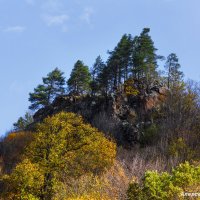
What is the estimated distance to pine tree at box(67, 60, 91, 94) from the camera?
Answer: 63375 millimetres

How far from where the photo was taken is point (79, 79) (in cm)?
6378

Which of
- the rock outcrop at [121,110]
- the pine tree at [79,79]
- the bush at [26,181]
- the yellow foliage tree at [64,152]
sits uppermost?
the pine tree at [79,79]

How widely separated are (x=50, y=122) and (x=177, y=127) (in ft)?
52.5

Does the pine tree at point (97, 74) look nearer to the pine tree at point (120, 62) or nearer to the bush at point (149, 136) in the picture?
the pine tree at point (120, 62)

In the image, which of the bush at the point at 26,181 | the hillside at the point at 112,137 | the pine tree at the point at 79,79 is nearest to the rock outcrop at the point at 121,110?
the hillside at the point at 112,137

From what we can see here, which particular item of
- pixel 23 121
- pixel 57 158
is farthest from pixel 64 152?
pixel 23 121

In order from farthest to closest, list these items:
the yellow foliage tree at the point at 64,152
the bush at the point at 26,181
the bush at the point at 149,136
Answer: the bush at the point at 149,136 → the yellow foliage tree at the point at 64,152 → the bush at the point at 26,181

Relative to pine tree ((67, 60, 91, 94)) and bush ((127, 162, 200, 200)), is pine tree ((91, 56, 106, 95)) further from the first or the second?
bush ((127, 162, 200, 200))

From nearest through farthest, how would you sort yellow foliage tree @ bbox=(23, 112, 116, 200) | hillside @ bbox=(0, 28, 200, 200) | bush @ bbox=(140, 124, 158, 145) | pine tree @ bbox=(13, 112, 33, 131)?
hillside @ bbox=(0, 28, 200, 200) < yellow foliage tree @ bbox=(23, 112, 116, 200) < bush @ bbox=(140, 124, 158, 145) < pine tree @ bbox=(13, 112, 33, 131)

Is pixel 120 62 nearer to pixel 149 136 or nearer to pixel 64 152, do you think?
pixel 149 136

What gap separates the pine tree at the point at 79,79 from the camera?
63375 mm

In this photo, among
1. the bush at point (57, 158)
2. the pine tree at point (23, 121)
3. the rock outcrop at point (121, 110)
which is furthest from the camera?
the pine tree at point (23, 121)

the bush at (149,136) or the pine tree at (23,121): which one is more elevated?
the pine tree at (23,121)

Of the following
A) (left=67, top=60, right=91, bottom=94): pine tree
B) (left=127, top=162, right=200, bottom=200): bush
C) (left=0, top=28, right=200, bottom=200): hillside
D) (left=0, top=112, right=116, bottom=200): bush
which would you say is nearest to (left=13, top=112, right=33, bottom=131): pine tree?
(left=0, top=28, right=200, bottom=200): hillside
